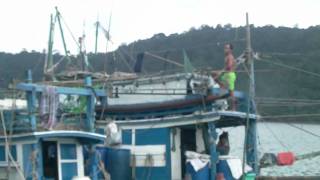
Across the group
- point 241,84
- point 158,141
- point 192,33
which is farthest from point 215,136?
point 192,33

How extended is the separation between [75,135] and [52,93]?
48.9 inches

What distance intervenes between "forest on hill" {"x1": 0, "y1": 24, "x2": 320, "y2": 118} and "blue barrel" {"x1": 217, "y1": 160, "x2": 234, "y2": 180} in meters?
2.94

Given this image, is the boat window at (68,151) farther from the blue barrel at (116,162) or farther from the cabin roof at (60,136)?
the blue barrel at (116,162)

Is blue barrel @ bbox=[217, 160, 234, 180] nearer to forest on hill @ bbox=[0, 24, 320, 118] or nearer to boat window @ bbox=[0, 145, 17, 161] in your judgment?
forest on hill @ bbox=[0, 24, 320, 118]

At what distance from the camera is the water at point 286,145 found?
30.9m

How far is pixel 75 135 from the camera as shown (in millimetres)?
16609

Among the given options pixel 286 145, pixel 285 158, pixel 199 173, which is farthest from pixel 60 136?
pixel 286 145

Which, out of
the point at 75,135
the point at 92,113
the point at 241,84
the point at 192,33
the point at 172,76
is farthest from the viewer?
the point at 192,33

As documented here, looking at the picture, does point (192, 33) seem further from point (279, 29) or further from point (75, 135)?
point (75, 135)

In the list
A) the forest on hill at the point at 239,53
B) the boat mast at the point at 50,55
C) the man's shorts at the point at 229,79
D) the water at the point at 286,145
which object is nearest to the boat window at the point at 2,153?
the boat mast at the point at 50,55

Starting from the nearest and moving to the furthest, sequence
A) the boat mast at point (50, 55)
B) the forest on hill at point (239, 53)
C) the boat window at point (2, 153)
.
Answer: the boat window at point (2, 153) → the boat mast at point (50, 55) → the forest on hill at point (239, 53)

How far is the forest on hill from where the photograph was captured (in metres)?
24.6

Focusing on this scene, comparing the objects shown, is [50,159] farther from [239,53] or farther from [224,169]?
[239,53]

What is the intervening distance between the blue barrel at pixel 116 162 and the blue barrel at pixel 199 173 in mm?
1750
